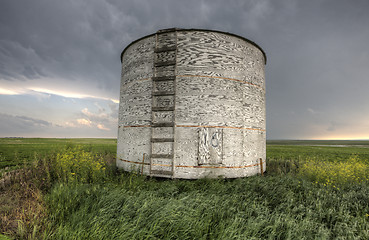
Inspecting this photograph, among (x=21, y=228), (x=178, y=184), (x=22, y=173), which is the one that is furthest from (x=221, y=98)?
(x=22, y=173)

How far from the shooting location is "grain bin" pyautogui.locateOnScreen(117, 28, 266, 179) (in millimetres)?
7402

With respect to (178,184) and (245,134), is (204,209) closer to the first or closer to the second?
(178,184)

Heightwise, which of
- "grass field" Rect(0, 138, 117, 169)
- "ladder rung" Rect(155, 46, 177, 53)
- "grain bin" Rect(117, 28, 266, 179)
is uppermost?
"ladder rung" Rect(155, 46, 177, 53)

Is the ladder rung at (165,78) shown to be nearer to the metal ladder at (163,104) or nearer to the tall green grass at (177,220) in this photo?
the metal ladder at (163,104)

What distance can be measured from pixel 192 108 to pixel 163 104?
1.35m

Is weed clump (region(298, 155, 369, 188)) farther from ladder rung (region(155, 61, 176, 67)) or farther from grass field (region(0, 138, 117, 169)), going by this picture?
grass field (region(0, 138, 117, 169))

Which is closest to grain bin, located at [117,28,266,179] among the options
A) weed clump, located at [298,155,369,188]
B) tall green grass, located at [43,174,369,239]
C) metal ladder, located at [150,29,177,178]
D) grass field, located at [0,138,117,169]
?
metal ladder, located at [150,29,177,178]

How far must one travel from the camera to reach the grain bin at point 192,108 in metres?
7.40

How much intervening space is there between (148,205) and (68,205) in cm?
182

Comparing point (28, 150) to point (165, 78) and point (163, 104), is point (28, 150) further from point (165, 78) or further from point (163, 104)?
point (165, 78)

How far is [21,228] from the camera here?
3037 mm

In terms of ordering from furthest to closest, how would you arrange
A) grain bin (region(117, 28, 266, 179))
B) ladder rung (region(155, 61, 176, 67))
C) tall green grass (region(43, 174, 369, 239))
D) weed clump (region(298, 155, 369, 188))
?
ladder rung (region(155, 61, 176, 67)), weed clump (region(298, 155, 369, 188)), grain bin (region(117, 28, 266, 179)), tall green grass (region(43, 174, 369, 239))

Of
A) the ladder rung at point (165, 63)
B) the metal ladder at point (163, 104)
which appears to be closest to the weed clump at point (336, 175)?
the metal ladder at point (163, 104)

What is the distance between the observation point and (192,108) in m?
7.49
